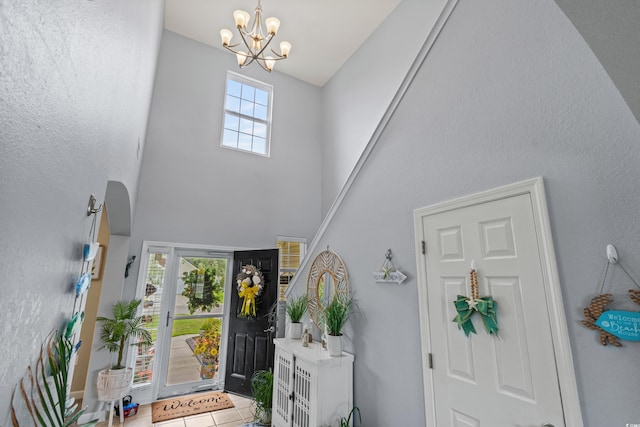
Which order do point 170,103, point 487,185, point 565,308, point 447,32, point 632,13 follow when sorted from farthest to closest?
point 170,103, point 447,32, point 487,185, point 565,308, point 632,13

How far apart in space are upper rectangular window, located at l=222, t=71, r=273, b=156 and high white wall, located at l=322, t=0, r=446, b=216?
1.29 meters

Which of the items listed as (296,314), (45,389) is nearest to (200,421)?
(296,314)

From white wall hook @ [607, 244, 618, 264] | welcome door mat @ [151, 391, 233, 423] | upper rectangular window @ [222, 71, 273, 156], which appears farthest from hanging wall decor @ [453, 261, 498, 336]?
upper rectangular window @ [222, 71, 273, 156]

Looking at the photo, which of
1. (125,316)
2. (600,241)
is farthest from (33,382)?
(125,316)

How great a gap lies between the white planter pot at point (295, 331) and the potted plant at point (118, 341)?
210 centimetres

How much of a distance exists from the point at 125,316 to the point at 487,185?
4.27 m

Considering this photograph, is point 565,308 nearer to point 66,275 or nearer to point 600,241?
point 600,241

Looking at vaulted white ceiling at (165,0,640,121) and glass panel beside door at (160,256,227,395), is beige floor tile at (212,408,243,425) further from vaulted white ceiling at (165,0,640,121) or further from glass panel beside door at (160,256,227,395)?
vaulted white ceiling at (165,0,640,121)

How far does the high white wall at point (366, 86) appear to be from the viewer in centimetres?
457

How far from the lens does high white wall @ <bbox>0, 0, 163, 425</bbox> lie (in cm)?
62

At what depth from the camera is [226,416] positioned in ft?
12.4

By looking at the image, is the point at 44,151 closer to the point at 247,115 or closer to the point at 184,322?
the point at 184,322

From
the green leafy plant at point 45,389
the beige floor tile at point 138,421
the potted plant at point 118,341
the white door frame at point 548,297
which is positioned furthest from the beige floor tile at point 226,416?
the green leafy plant at point 45,389

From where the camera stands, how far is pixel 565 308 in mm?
1415
